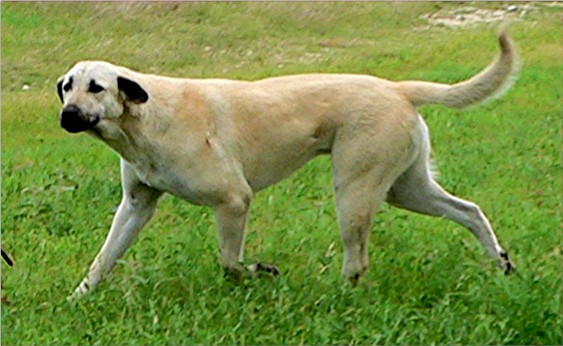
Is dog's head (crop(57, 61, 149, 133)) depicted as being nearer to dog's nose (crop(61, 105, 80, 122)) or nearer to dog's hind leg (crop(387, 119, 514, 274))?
dog's nose (crop(61, 105, 80, 122))

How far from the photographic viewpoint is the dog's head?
6.02 meters

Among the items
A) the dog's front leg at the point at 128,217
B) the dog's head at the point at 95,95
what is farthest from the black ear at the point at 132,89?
the dog's front leg at the point at 128,217

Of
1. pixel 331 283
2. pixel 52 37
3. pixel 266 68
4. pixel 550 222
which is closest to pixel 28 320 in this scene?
pixel 331 283

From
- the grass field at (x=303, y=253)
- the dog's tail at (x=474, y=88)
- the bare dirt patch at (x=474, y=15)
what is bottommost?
the bare dirt patch at (x=474, y=15)

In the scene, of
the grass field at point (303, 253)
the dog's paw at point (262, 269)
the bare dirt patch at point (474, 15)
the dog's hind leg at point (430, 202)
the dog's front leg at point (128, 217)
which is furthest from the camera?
Answer: the bare dirt patch at point (474, 15)

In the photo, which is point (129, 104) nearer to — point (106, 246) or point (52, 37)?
point (106, 246)

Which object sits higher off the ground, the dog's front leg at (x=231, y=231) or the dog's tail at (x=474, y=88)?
the dog's tail at (x=474, y=88)

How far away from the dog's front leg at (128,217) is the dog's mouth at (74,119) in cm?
58

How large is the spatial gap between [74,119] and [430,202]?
215 centimetres

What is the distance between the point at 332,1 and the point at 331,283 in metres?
17.2

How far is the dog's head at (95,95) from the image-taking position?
6.02 metres

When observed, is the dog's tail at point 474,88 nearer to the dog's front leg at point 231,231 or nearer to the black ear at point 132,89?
the dog's front leg at point 231,231

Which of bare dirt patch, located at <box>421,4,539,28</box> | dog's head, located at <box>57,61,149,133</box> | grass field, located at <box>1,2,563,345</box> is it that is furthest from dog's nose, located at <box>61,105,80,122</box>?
bare dirt patch, located at <box>421,4,539,28</box>

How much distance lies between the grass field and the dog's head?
0.75m
